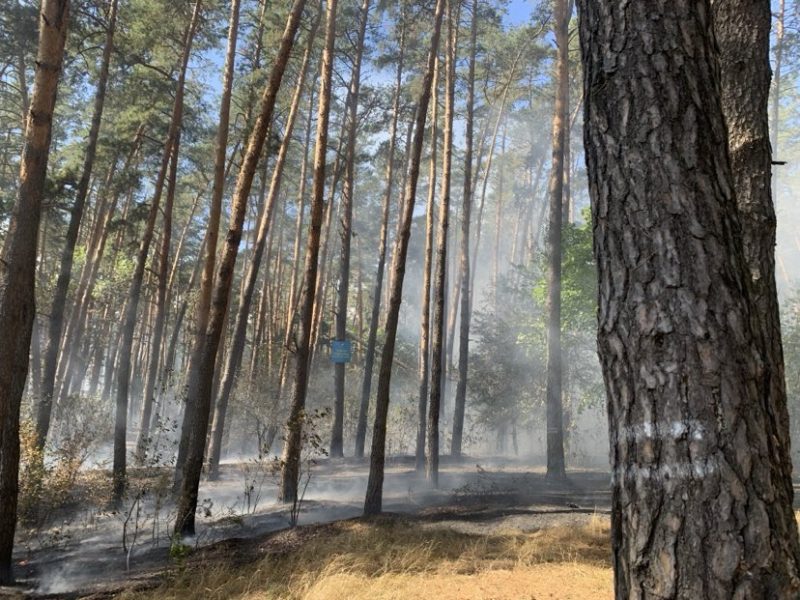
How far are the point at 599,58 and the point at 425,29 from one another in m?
21.2

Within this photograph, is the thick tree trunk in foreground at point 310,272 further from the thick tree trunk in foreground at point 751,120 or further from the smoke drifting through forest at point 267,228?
the thick tree trunk in foreground at point 751,120

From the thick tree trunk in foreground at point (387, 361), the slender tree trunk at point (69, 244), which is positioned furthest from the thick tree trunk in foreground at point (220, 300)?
the slender tree trunk at point (69, 244)

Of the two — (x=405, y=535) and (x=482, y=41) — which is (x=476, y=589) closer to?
(x=405, y=535)

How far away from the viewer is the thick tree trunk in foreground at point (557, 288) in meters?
13.6

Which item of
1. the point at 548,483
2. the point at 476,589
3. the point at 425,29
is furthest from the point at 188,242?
the point at 476,589

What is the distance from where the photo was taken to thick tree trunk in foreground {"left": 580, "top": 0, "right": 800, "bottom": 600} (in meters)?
1.62

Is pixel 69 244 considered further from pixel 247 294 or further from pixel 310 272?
pixel 310 272

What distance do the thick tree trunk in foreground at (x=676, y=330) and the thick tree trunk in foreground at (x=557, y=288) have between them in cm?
1189

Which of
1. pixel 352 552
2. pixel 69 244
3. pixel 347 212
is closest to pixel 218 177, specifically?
pixel 69 244

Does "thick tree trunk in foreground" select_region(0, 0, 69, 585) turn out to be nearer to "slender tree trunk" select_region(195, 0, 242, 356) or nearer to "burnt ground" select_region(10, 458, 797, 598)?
"burnt ground" select_region(10, 458, 797, 598)

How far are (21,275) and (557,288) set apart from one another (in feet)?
35.7

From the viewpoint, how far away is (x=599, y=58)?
213 centimetres

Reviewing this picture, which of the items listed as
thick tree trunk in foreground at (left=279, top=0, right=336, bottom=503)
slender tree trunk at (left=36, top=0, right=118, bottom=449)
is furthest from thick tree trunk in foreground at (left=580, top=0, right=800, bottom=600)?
slender tree trunk at (left=36, top=0, right=118, bottom=449)

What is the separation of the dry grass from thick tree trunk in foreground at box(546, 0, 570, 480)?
5207 millimetres
